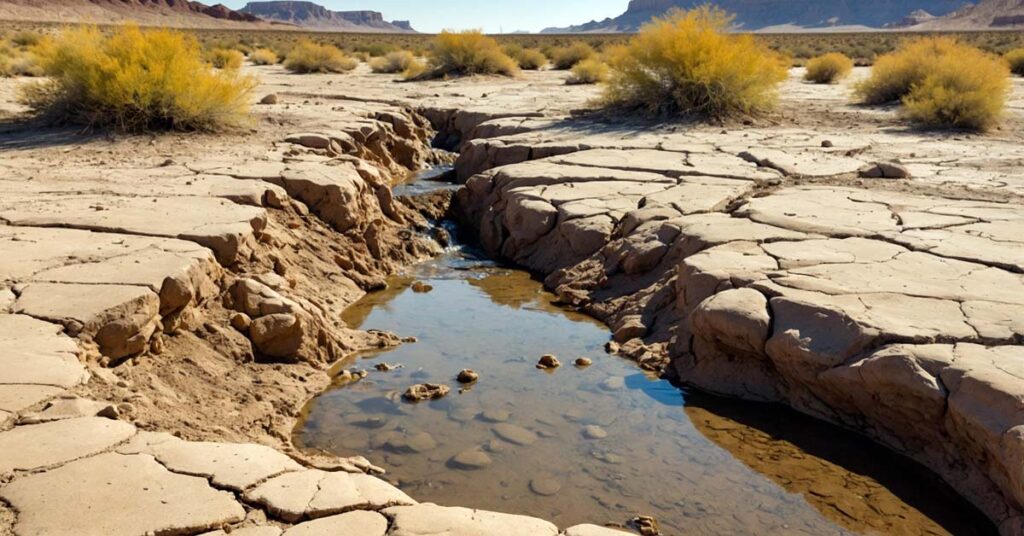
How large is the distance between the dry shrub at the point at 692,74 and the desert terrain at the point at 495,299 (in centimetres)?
236

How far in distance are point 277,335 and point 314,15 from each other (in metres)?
155

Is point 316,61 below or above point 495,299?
above

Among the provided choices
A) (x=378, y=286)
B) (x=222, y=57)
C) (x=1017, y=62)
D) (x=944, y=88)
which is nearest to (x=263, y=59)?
(x=222, y=57)

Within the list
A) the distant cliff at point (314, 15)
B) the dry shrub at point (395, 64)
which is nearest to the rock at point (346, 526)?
the dry shrub at point (395, 64)

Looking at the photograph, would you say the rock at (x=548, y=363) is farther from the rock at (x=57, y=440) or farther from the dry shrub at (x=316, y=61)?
the dry shrub at (x=316, y=61)

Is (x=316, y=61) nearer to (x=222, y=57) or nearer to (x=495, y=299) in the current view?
(x=222, y=57)

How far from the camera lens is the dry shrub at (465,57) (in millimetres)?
19656

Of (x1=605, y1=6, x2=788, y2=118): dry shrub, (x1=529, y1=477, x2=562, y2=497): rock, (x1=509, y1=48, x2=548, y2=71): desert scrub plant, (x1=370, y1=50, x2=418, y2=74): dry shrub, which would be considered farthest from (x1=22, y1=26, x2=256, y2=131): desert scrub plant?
(x1=509, y1=48, x2=548, y2=71): desert scrub plant

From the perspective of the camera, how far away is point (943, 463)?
4199mm

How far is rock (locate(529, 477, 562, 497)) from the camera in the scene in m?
4.07

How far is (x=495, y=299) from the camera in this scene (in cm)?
704

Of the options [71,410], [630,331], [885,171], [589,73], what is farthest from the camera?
[589,73]

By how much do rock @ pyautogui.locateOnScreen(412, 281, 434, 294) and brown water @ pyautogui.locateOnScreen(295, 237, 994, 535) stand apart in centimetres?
121

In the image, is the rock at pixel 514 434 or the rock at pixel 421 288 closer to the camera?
the rock at pixel 514 434
